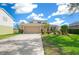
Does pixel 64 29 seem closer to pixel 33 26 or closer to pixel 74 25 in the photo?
pixel 74 25

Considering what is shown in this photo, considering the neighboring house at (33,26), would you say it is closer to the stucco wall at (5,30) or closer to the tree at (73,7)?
the stucco wall at (5,30)

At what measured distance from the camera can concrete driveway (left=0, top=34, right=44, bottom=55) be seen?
4.52 meters

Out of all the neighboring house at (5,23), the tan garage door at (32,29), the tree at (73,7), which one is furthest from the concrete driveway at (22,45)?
the tree at (73,7)

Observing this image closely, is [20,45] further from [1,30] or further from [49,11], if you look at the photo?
[49,11]

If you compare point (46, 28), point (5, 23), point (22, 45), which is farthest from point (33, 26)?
point (5, 23)

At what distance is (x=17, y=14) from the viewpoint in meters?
4.64

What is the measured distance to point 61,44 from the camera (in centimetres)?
462

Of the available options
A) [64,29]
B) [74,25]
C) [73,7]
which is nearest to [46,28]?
[64,29]

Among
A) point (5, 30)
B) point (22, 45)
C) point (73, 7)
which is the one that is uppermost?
point (73, 7)

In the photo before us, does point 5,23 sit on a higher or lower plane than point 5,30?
higher

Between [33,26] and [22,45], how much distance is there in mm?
520

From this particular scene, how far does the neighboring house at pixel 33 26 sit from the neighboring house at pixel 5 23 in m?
Result: 0.26
